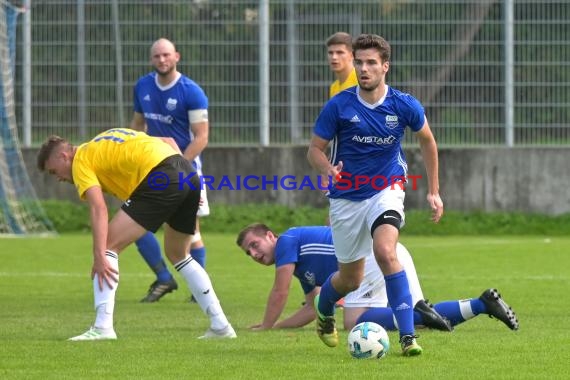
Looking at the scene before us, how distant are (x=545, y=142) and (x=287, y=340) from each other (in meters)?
12.5

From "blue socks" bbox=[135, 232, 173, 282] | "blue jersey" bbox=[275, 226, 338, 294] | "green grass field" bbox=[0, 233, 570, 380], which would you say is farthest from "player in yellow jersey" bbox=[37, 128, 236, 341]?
"blue socks" bbox=[135, 232, 173, 282]

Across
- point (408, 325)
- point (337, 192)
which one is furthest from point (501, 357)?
point (337, 192)

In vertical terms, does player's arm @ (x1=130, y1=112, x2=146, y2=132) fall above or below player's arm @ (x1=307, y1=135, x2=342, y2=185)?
above

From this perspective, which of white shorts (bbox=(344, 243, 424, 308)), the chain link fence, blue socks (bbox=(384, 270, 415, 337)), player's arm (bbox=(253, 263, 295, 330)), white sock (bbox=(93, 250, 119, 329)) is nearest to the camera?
blue socks (bbox=(384, 270, 415, 337))

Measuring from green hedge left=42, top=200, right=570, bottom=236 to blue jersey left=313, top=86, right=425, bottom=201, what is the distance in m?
12.1

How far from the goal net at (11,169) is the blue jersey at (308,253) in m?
11.0

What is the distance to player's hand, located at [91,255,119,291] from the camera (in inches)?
329

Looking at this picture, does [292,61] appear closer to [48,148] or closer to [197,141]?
[197,141]

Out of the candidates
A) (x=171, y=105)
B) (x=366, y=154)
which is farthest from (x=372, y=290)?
(x=171, y=105)

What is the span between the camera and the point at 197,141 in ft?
38.2

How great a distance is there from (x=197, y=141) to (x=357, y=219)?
Answer: 3.97 metres

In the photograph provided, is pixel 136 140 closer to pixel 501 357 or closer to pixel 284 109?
pixel 501 357

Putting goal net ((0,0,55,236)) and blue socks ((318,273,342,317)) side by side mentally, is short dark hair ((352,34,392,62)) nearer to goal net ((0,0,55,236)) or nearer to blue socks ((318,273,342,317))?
blue socks ((318,273,342,317))

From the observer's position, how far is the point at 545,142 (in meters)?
Answer: 20.2
